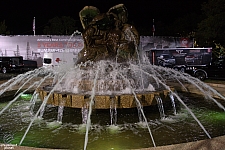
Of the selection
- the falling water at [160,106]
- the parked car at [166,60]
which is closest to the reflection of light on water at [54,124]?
the falling water at [160,106]

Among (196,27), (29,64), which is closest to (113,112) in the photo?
(29,64)

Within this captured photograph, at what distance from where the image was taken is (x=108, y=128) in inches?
254

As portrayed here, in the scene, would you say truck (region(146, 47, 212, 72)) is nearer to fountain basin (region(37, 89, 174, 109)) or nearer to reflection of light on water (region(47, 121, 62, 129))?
fountain basin (region(37, 89, 174, 109))

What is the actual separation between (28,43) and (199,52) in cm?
1961

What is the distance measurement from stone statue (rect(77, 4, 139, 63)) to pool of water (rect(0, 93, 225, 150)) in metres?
2.06

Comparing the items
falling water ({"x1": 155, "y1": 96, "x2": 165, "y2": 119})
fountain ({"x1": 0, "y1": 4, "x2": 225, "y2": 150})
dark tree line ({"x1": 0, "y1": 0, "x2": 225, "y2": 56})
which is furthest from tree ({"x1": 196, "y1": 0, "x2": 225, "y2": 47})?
falling water ({"x1": 155, "y1": 96, "x2": 165, "y2": 119})

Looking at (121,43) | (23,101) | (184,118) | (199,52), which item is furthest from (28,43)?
(184,118)

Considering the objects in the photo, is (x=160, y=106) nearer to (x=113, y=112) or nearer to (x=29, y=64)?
(x=113, y=112)

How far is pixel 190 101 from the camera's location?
1043cm

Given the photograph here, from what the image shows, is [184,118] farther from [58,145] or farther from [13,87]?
[13,87]

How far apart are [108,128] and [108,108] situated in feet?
2.19

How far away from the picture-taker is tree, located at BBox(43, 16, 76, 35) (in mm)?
58812

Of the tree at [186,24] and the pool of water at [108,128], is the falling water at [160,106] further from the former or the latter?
the tree at [186,24]

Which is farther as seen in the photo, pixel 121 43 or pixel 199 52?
pixel 199 52
